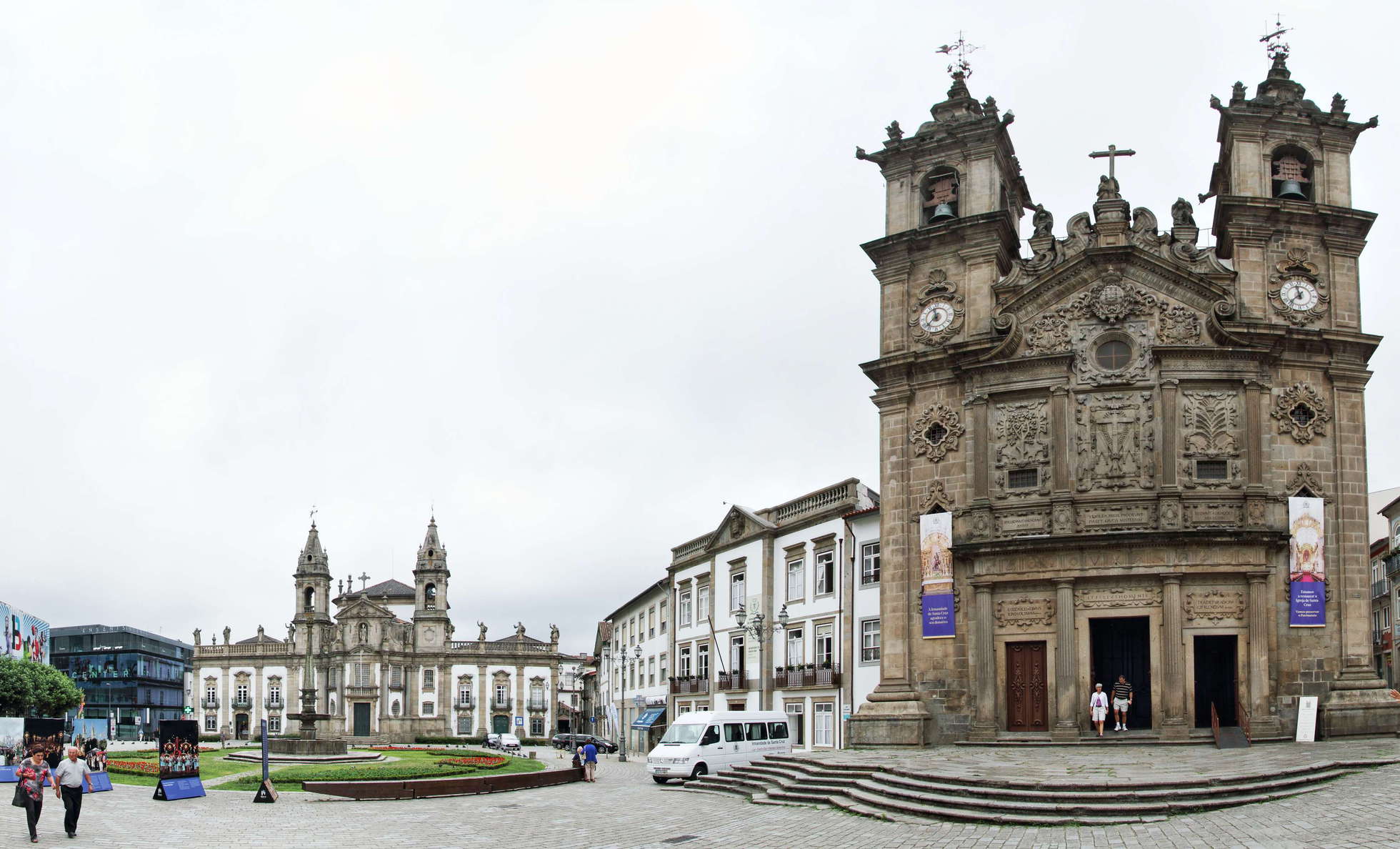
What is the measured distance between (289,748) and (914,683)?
2687cm

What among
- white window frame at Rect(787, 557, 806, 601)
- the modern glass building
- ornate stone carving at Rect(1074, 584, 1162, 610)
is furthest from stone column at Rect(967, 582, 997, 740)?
the modern glass building

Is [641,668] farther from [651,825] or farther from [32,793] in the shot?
[32,793]

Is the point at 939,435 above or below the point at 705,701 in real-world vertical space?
above

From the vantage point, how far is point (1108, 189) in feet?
106

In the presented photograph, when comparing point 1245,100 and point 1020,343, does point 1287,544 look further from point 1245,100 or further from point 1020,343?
point 1245,100

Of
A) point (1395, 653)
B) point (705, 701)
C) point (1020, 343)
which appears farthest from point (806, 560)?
point (1395, 653)

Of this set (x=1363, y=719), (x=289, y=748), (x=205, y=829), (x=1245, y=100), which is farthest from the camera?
(x=289, y=748)

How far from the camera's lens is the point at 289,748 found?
48.0 meters

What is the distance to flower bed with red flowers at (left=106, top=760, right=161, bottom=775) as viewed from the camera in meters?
35.8

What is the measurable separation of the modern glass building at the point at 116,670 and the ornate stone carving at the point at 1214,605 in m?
132

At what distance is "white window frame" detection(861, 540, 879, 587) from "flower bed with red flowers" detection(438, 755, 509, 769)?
495 inches

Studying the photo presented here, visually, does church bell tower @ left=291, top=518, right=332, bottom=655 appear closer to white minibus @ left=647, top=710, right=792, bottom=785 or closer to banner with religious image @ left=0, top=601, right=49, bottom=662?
banner with religious image @ left=0, top=601, right=49, bottom=662

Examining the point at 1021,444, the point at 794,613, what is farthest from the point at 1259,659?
the point at 794,613

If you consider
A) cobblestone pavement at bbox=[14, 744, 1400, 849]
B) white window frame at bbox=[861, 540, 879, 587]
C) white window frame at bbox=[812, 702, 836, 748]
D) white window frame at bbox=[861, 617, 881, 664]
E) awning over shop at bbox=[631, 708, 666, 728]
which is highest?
white window frame at bbox=[861, 540, 879, 587]
